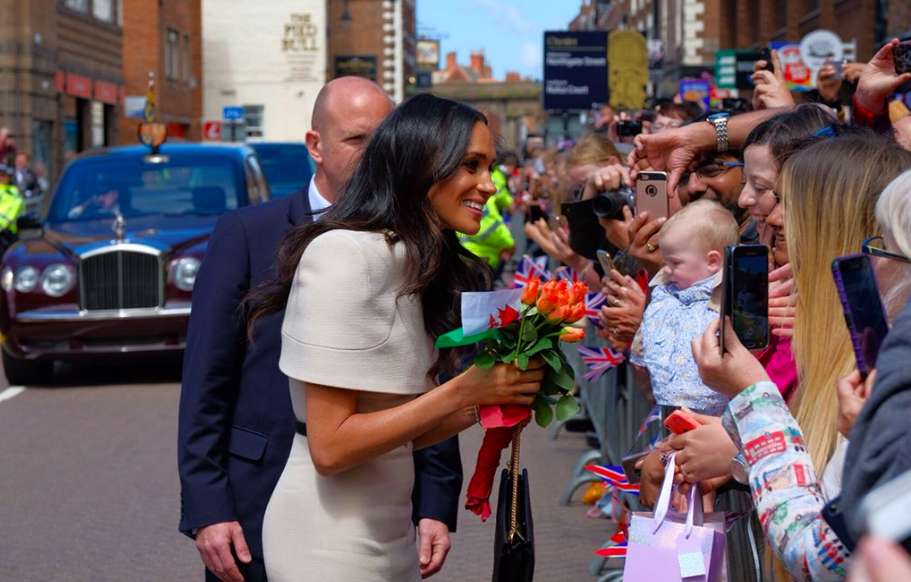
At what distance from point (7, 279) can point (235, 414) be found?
9665mm

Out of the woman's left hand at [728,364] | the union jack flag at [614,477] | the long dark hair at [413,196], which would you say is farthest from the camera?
the union jack flag at [614,477]

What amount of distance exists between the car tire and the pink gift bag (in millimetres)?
10594

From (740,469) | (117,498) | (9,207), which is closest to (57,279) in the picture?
(117,498)

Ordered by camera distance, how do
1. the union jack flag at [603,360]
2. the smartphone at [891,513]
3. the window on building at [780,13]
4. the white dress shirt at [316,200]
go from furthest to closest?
the window on building at [780,13]
the union jack flag at [603,360]
the white dress shirt at [316,200]
the smartphone at [891,513]

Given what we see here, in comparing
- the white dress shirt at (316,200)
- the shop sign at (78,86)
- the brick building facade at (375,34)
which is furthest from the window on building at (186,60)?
the white dress shirt at (316,200)

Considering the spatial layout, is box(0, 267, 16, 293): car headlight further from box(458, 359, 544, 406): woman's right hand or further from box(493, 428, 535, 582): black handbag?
box(458, 359, 544, 406): woman's right hand

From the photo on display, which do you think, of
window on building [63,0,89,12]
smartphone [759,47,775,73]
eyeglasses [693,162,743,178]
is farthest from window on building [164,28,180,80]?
eyeglasses [693,162,743,178]

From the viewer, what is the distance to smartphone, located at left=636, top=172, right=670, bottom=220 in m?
5.54

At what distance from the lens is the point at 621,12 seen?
239 feet

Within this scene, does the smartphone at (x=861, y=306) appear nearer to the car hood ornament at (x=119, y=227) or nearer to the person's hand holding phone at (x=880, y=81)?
the person's hand holding phone at (x=880, y=81)

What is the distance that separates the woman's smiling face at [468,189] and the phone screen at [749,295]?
68 cm

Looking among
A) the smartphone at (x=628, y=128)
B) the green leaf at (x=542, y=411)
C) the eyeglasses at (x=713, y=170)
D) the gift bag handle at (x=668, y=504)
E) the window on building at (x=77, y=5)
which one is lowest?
the gift bag handle at (x=668, y=504)

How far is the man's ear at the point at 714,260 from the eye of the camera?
4.96 meters

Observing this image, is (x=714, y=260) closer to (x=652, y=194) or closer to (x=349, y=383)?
(x=652, y=194)
